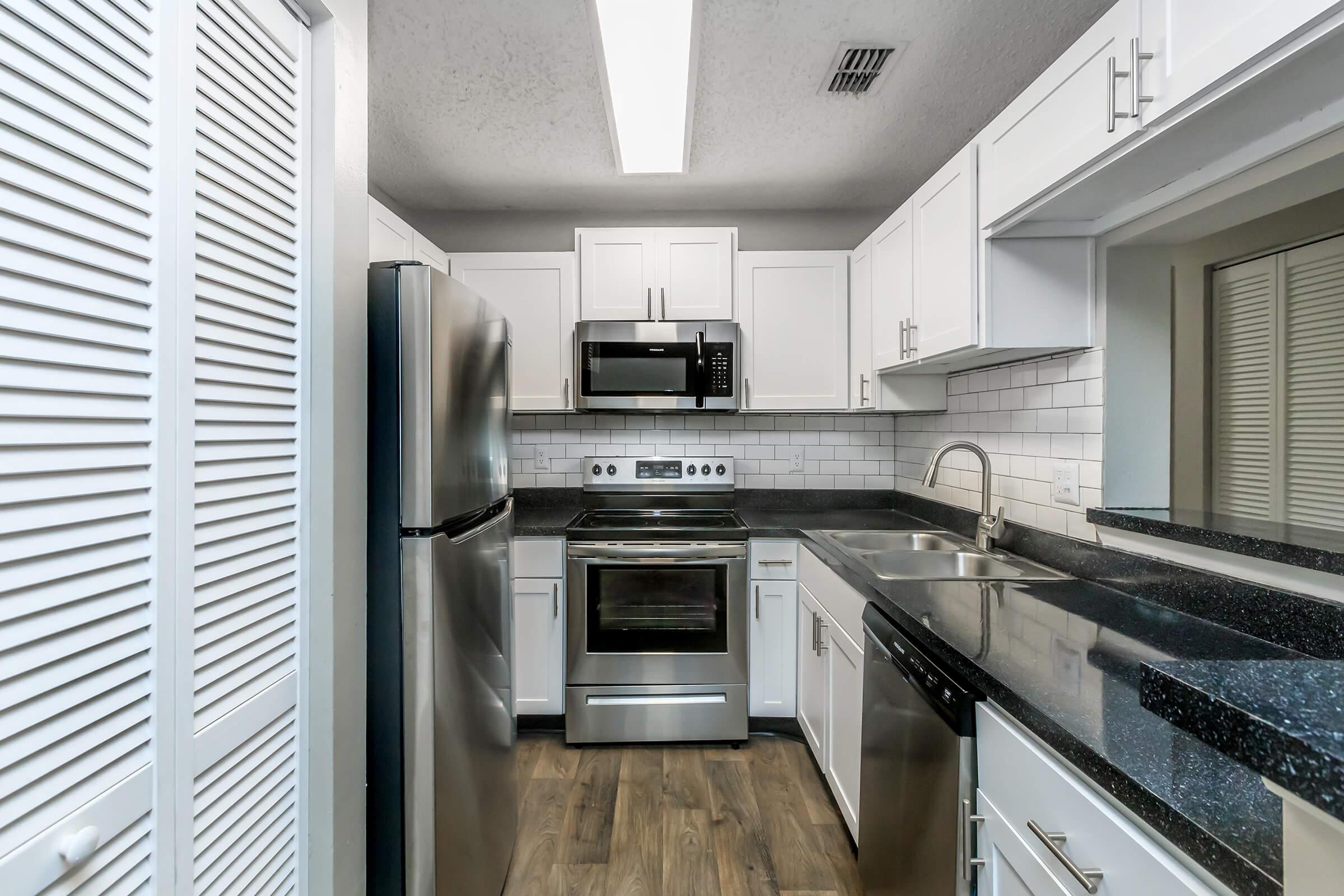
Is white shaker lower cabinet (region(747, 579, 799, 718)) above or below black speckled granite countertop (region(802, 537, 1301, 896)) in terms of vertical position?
below

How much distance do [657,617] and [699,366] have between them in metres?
1.14

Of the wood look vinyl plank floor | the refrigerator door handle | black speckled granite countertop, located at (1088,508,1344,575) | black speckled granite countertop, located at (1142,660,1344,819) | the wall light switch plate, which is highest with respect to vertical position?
the wall light switch plate

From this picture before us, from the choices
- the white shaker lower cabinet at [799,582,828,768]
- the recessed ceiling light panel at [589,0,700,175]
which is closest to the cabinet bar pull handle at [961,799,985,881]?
the white shaker lower cabinet at [799,582,828,768]

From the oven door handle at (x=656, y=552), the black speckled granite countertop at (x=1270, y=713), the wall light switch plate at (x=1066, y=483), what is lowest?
the oven door handle at (x=656, y=552)

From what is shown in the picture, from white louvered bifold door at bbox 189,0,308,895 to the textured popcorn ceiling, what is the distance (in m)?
0.85

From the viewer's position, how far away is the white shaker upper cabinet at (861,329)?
8.29 feet

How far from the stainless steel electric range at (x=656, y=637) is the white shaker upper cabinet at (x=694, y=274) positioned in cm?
104

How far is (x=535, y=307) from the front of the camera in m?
2.71

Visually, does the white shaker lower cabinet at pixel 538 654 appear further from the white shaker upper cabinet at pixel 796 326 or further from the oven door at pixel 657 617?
the white shaker upper cabinet at pixel 796 326

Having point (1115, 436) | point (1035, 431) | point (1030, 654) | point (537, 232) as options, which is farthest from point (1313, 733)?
point (537, 232)

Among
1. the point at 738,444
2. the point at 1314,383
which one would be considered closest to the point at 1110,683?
the point at 1314,383

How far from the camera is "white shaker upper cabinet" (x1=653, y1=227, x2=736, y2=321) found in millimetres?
2678

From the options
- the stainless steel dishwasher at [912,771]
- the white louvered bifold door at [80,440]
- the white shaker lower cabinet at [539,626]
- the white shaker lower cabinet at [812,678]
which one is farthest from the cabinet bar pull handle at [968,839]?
the white shaker lower cabinet at [539,626]

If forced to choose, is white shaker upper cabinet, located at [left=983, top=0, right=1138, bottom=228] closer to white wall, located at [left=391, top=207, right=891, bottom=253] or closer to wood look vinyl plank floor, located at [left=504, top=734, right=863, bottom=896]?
white wall, located at [left=391, top=207, right=891, bottom=253]
